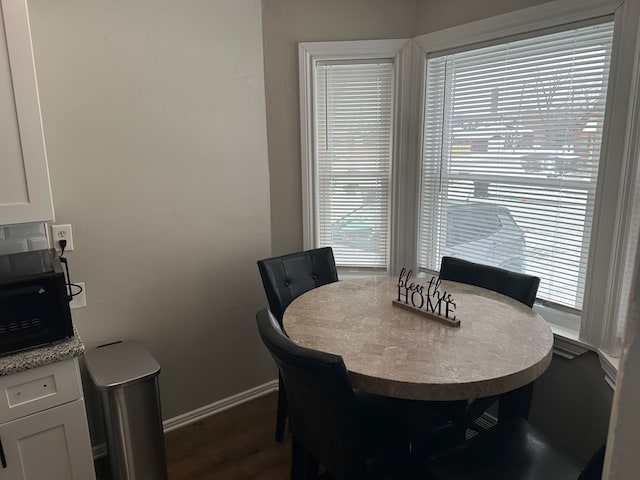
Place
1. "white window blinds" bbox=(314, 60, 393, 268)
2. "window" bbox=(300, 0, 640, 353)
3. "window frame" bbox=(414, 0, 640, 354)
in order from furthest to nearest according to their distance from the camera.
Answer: "white window blinds" bbox=(314, 60, 393, 268)
"window" bbox=(300, 0, 640, 353)
"window frame" bbox=(414, 0, 640, 354)

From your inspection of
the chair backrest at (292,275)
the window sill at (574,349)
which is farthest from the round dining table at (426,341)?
the window sill at (574,349)

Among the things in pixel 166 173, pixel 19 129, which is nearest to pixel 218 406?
pixel 166 173

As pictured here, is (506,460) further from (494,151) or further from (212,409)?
(212,409)

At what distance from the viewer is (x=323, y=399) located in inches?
53.9

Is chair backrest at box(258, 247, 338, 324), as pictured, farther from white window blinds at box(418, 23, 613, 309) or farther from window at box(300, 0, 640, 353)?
white window blinds at box(418, 23, 613, 309)

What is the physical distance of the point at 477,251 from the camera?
257cm

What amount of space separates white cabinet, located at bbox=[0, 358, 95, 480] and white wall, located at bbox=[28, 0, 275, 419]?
579 mm

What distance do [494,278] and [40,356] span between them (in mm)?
1991

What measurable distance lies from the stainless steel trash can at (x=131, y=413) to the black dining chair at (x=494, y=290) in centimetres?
128

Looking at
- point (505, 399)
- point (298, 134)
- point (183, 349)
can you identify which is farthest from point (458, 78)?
point (183, 349)

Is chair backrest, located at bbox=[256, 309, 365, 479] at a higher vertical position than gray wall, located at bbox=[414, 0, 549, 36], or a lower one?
lower

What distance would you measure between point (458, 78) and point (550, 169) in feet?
2.50

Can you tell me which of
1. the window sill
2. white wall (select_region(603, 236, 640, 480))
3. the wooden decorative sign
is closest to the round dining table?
the wooden decorative sign

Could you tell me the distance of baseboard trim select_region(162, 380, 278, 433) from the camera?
2.51 meters
